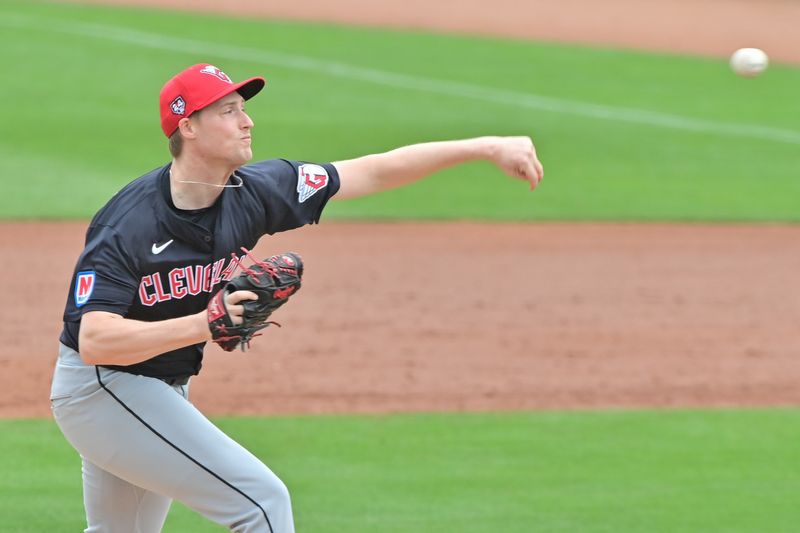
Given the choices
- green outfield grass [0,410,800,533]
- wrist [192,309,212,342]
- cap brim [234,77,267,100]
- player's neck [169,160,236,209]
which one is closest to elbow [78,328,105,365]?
wrist [192,309,212,342]

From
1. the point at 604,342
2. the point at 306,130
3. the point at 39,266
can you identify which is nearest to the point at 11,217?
the point at 39,266

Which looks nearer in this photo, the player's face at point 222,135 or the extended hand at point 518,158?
the player's face at point 222,135

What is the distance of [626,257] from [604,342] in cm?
283

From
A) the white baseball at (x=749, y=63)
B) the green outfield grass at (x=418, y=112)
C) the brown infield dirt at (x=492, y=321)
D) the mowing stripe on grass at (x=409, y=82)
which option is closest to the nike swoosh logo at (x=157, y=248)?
the brown infield dirt at (x=492, y=321)

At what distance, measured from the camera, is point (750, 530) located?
19.2 feet

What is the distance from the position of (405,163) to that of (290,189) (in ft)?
1.40

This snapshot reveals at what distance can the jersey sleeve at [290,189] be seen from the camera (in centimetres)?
463

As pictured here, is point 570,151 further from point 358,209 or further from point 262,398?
point 262,398

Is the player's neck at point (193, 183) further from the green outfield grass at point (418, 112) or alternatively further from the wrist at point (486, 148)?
the green outfield grass at point (418, 112)

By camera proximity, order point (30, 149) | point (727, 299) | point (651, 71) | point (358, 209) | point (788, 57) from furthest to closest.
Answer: point (788, 57) < point (651, 71) < point (30, 149) < point (358, 209) < point (727, 299)

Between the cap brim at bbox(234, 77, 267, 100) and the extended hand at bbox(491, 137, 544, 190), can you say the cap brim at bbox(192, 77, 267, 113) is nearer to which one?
the cap brim at bbox(234, 77, 267, 100)

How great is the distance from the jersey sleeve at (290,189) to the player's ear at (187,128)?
322mm

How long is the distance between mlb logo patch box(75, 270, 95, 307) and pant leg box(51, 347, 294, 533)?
274mm

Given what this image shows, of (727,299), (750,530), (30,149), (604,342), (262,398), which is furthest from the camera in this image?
(30,149)
